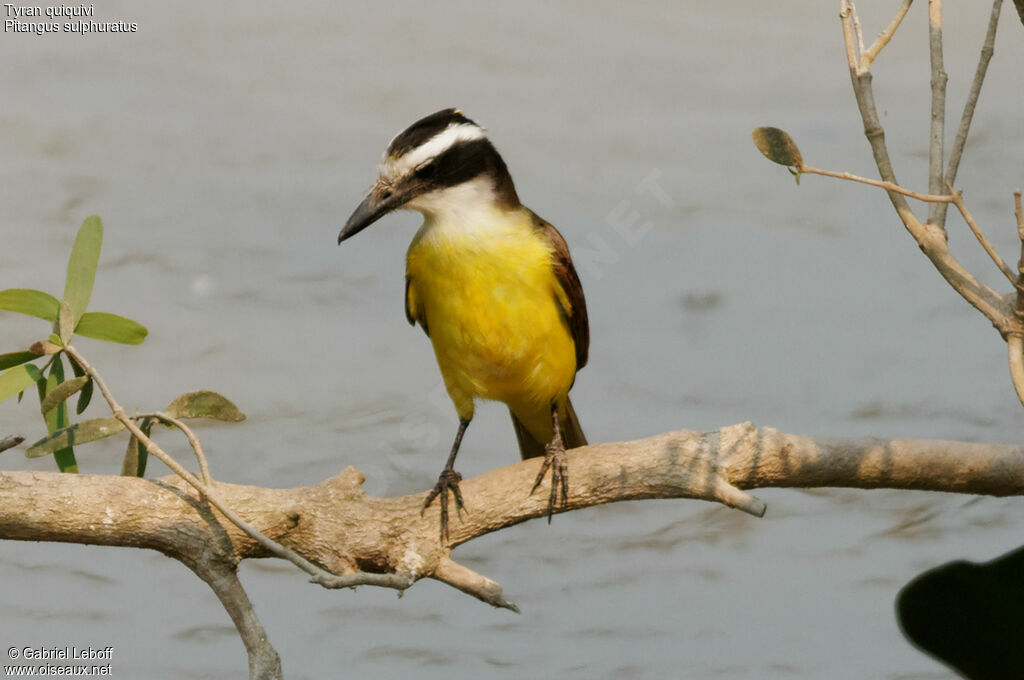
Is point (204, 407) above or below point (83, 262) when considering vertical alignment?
below

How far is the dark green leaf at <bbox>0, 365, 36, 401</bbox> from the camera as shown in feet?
6.39

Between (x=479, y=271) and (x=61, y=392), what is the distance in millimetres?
874

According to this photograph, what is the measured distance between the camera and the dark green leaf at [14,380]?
195 cm

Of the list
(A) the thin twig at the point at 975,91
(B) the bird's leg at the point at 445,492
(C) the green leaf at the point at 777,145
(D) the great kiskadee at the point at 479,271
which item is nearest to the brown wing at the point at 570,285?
(D) the great kiskadee at the point at 479,271

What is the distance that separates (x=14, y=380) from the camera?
77.5 inches

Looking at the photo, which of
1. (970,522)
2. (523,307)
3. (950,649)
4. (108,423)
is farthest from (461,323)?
(970,522)

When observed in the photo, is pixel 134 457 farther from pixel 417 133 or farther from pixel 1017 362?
pixel 1017 362

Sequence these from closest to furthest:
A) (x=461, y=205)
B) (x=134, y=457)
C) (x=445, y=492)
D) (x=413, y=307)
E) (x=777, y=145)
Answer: (x=777, y=145) → (x=134, y=457) → (x=445, y=492) → (x=461, y=205) → (x=413, y=307)

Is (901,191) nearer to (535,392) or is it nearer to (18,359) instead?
(535,392)

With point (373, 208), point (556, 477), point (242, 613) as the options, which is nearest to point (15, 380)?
point (242, 613)

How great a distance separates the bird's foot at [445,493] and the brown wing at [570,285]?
437 millimetres

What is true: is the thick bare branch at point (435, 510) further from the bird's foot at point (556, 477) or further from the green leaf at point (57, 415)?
the green leaf at point (57, 415)

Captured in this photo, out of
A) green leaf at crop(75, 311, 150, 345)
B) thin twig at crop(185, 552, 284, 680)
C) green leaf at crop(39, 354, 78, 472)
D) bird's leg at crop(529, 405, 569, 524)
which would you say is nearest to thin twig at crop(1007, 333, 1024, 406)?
Result: bird's leg at crop(529, 405, 569, 524)

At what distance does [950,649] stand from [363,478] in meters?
1.89
